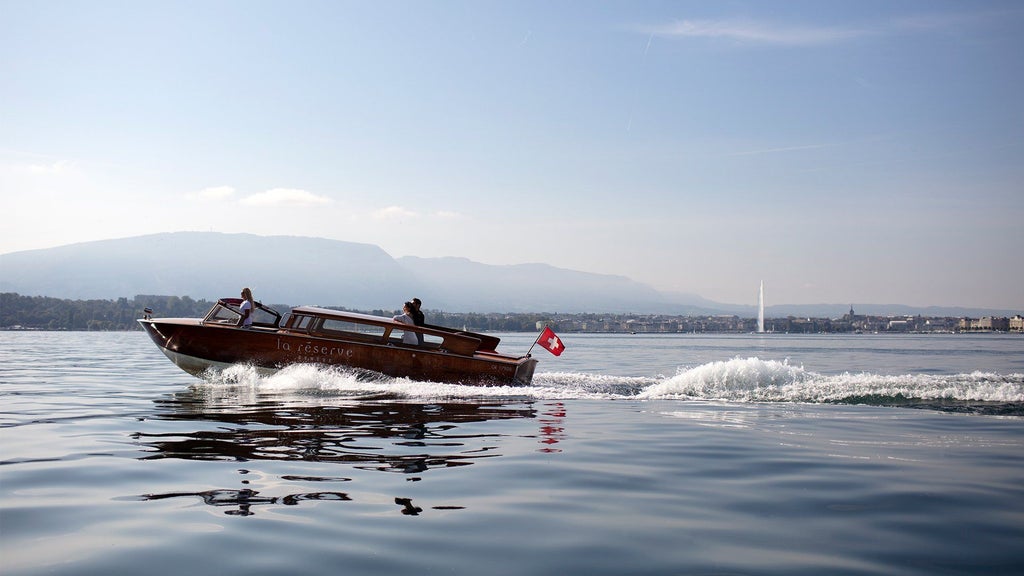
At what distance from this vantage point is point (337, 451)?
10.7 m

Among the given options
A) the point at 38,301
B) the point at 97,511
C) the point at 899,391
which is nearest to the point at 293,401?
the point at 97,511

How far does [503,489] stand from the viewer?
8.47 m

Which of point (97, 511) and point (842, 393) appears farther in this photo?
point (842, 393)

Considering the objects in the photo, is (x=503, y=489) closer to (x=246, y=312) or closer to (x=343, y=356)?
Result: (x=343, y=356)

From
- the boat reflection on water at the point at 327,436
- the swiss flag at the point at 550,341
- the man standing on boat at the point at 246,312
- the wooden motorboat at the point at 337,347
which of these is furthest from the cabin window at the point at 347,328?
the swiss flag at the point at 550,341

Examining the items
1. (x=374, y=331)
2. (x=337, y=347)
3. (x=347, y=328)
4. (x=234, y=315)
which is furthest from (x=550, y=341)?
(x=234, y=315)

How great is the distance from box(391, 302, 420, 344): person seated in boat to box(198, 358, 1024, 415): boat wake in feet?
3.59

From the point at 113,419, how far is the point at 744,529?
1160 cm

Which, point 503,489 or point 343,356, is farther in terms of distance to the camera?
point 343,356

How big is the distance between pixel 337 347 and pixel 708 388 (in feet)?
32.2

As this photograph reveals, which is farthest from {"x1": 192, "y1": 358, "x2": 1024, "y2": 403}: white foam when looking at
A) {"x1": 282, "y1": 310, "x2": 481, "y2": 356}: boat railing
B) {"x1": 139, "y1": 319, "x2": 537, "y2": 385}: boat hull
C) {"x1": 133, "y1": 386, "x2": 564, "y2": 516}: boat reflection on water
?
{"x1": 133, "y1": 386, "x2": 564, "y2": 516}: boat reflection on water

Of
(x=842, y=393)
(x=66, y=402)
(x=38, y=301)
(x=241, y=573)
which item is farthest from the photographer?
(x=38, y=301)

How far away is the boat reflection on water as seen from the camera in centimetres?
861

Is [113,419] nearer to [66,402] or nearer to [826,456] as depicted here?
[66,402]
